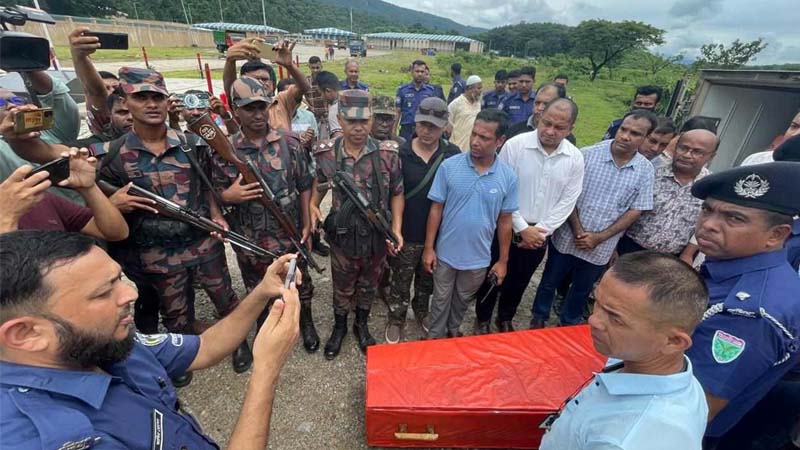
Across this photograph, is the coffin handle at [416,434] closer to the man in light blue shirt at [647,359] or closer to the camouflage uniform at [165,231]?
the man in light blue shirt at [647,359]

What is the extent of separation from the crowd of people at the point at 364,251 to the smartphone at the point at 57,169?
0.03 metres

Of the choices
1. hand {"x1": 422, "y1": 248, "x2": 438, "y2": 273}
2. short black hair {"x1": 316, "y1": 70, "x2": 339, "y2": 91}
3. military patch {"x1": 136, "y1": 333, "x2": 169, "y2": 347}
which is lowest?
hand {"x1": 422, "y1": 248, "x2": 438, "y2": 273}

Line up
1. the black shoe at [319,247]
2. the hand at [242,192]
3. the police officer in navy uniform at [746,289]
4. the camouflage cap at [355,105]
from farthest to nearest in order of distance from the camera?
the black shoe at [319,247], the camouflage cap at [355,105], the hand at [242,192], the police officer in navy uniform at [746,289]

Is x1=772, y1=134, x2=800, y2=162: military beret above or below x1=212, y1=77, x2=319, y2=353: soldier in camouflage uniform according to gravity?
above

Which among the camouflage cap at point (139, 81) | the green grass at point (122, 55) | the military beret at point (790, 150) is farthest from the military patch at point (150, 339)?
the green grass at point (122, 55)

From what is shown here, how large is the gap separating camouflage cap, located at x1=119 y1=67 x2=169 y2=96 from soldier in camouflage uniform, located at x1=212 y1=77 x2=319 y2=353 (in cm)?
51

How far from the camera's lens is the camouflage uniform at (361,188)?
3.00 meters

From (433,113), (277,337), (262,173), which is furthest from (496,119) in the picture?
(277,337)

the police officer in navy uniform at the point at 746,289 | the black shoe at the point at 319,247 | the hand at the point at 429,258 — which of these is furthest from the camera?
the black shoe at the point at 319,247

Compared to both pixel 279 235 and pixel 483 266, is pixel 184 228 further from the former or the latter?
pixel 483 266

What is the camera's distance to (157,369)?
1.45 metres

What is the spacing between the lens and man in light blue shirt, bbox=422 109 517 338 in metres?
2.79

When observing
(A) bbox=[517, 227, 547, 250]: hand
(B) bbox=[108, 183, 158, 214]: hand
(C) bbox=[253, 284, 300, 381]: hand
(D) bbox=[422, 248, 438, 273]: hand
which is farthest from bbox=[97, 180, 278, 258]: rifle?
(A) bbox=[517, 227, 547, 250]: hand

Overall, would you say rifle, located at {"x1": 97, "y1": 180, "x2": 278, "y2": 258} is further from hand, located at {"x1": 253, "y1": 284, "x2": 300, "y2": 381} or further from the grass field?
the grass field
